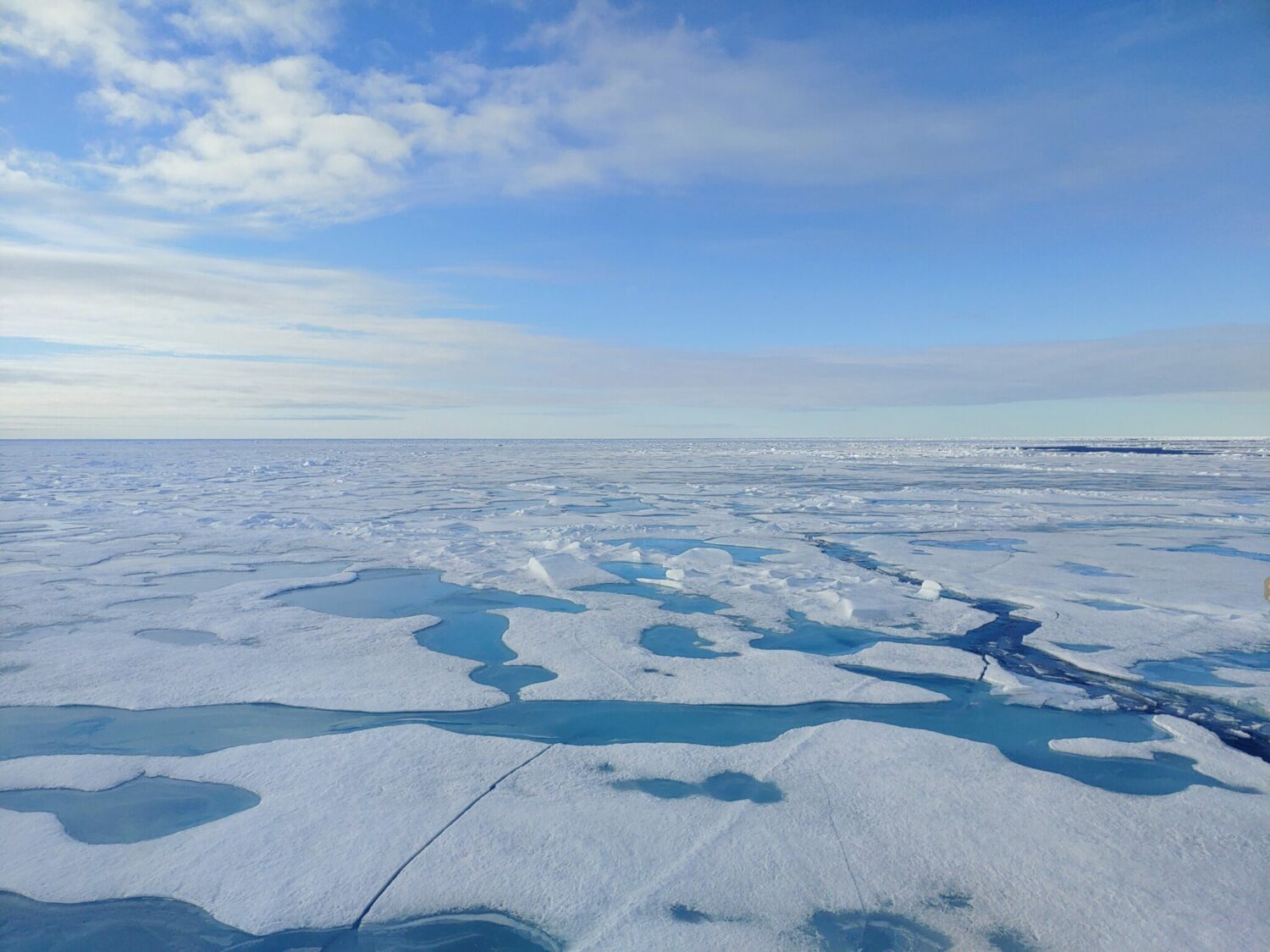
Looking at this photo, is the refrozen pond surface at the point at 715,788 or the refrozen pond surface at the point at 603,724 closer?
the refrozen pond surface at the point at 715,788

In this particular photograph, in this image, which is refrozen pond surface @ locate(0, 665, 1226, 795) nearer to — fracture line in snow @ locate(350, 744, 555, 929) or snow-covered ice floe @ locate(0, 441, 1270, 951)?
snow-covered ice floe @ locate(0, 441, 1270, 951)

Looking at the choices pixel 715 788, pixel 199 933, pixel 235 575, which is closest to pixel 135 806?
pixel 199 933

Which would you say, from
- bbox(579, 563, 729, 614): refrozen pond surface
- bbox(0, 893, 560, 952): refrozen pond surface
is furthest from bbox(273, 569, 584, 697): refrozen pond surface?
bbox(0, 893, 560, 952): refrozen pond surface

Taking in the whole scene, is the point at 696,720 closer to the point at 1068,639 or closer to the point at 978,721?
the point at 978,721

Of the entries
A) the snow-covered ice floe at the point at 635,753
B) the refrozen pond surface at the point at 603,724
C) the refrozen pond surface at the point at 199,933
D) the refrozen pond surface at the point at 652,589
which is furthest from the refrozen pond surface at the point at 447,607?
the refrozen pond surface at the point at 199,933

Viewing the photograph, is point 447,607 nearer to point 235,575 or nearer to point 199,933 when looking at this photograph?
point 235,575

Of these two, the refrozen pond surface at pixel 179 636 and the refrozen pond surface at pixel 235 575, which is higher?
the refrozen pond surface at pixel 235 575

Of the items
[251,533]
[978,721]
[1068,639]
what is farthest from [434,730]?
[251,533]

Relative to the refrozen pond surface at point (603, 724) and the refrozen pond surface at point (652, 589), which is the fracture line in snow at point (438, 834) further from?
the refrozen pond surface at point (652, 589)
